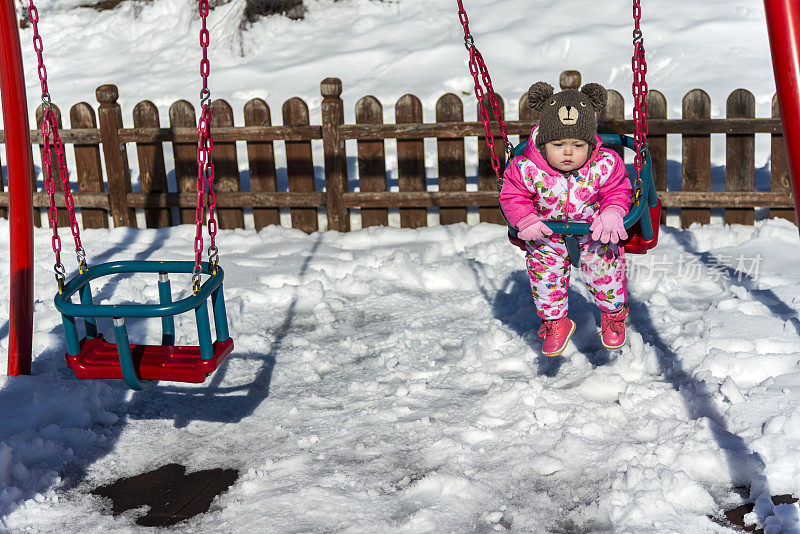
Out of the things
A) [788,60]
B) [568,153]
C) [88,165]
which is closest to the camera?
[788,60]

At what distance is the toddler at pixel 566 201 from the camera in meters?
3.57

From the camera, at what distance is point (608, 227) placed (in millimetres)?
3490

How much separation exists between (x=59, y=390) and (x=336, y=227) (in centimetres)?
349

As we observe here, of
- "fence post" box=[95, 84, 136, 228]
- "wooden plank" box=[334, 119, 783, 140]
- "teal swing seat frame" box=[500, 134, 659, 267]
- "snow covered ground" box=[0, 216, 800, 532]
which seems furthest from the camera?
"fence post" box=[95, 84, 136, 228]

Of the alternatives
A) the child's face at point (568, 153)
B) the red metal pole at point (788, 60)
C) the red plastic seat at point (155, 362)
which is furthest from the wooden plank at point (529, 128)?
the red metal pole at point (788, 60)

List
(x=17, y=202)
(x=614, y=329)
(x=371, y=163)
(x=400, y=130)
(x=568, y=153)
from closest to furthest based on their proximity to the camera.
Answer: (x=568, y=153) → (x=614, y=329) → (x=17, y=202) → (x=400, y=130) → (x=371, y=163)

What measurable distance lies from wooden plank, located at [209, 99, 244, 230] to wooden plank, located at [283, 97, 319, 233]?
1.45ft

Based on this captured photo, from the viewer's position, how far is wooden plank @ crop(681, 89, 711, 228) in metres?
6.32

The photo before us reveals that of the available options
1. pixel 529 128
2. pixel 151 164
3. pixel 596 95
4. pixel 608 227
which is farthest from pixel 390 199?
pixel 608 227

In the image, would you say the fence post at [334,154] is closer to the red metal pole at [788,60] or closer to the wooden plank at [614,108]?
the wooden plank at [614,108]

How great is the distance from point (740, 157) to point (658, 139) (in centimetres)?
61

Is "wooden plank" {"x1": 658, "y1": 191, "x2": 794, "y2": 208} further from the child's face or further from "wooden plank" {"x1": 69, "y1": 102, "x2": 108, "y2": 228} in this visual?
"wooden plank" {"x1": 69, "y1": 102, "x2": 108, "y2": 228}

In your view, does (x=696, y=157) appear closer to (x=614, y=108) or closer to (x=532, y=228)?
(x=614, y=108)

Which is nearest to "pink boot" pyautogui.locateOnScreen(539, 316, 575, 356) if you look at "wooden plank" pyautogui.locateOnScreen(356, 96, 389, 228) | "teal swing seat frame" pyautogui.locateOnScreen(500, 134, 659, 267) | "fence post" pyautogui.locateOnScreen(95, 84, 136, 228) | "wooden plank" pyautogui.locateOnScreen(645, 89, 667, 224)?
"teal swing seat frame" pyautogui.locateOnScreen(500, 134, 659, 267)
